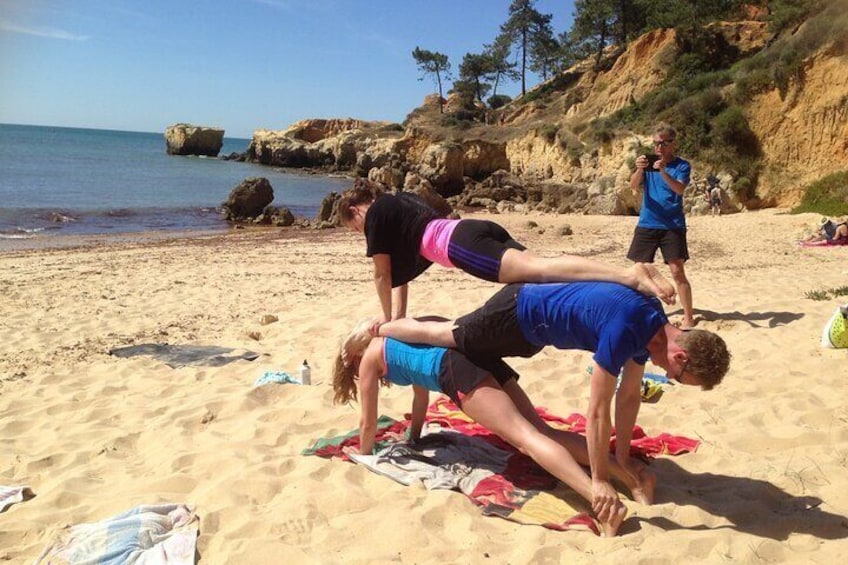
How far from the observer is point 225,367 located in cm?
582

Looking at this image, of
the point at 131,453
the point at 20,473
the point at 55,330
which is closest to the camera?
the point at 20,473

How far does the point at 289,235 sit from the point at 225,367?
545 inches

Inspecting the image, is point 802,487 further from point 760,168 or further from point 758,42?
point 758,42

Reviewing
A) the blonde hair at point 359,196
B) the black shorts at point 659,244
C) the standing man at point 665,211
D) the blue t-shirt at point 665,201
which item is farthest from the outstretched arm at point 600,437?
the blue t-shirt at point 665,201

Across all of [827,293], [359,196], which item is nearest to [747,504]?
[359,196]

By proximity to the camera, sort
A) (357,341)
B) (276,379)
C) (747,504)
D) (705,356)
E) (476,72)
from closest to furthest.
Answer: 1. (705,356)
2. (747,504)
3. (357,341)
4. (276,379)
5. (476,72)

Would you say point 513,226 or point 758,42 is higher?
point 758,42

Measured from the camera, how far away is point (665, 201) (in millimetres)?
6762

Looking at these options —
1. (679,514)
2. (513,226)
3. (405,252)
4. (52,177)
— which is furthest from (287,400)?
(52,177)

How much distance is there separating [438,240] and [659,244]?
3601 millimetres

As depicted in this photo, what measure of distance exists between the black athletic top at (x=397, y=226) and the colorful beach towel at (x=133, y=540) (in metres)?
2.00

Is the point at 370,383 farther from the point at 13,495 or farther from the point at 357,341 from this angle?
the point at 13,495

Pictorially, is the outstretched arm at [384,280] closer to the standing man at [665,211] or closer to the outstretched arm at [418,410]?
the outstretched arm at [418,410]

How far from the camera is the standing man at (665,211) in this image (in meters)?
6.60
